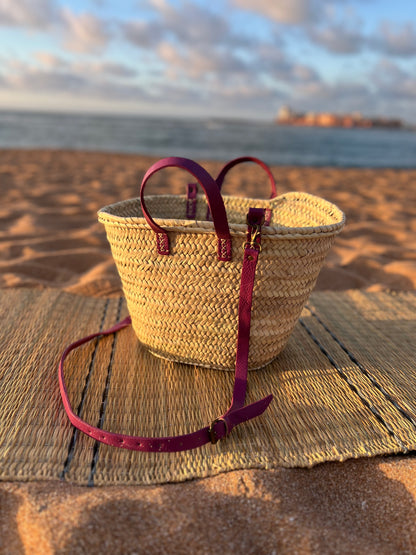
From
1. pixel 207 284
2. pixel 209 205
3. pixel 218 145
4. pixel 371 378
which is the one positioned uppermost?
pixel 209 205

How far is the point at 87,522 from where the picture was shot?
0.77m

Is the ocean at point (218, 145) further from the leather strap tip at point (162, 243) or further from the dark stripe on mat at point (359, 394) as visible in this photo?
the leather strap tip at point (162, 243)

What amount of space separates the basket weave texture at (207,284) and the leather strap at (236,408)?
0.03m

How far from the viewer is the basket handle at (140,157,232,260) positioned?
38.1 inches

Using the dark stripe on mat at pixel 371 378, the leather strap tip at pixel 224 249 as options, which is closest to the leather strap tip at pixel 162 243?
the leather strap tip at pixel 224 249

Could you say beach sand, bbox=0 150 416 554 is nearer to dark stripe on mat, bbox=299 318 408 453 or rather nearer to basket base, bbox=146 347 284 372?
dark stripe on mat, bbox=299 318 408 453

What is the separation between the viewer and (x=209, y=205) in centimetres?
97

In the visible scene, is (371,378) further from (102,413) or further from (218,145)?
(218,145)

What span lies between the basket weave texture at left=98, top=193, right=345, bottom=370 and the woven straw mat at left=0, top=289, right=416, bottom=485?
0.27ft

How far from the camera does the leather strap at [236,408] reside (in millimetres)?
933

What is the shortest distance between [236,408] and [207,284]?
317 mm

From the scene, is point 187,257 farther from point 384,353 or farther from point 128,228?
point 384,353

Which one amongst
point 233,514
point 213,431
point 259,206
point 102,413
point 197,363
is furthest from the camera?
point 259,206

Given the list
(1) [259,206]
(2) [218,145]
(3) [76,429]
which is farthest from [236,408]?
(2) [218,145]
